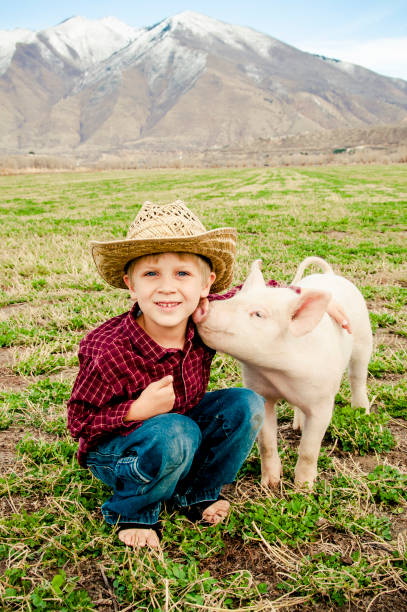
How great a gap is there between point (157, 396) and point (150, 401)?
45 mm

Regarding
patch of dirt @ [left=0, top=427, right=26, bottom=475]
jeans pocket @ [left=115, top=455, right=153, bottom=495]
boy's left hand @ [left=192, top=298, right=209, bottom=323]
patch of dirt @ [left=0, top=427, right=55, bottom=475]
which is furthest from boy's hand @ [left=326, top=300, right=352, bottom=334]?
patch of dirt @ [left=0, top=427, right=26, bottom=475]

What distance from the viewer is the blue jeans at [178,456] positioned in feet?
8.13

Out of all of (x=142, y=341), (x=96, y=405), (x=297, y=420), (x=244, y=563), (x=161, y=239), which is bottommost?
(x=244, y=563)

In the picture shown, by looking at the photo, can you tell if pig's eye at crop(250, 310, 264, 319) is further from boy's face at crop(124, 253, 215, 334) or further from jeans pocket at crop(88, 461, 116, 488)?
jeans pocket at crop(88, 461, 116, 488)

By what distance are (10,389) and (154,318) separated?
2.21m

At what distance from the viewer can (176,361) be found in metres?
2.79

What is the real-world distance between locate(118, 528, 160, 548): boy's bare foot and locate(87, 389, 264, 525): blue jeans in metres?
0.05

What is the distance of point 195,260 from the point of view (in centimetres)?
279

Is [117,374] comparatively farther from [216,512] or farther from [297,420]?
[297,420]

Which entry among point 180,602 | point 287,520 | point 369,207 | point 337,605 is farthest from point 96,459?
point 369,207

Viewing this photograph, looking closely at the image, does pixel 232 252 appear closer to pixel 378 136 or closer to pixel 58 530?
pixel 58 530

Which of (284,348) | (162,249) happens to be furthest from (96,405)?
(284,348)

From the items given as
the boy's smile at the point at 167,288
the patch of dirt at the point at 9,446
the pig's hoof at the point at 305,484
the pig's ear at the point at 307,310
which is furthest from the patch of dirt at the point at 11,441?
the pig's ear at the point at 307,310

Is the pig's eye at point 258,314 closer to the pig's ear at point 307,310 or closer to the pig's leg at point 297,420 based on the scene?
the pig's ear at point 307,310
